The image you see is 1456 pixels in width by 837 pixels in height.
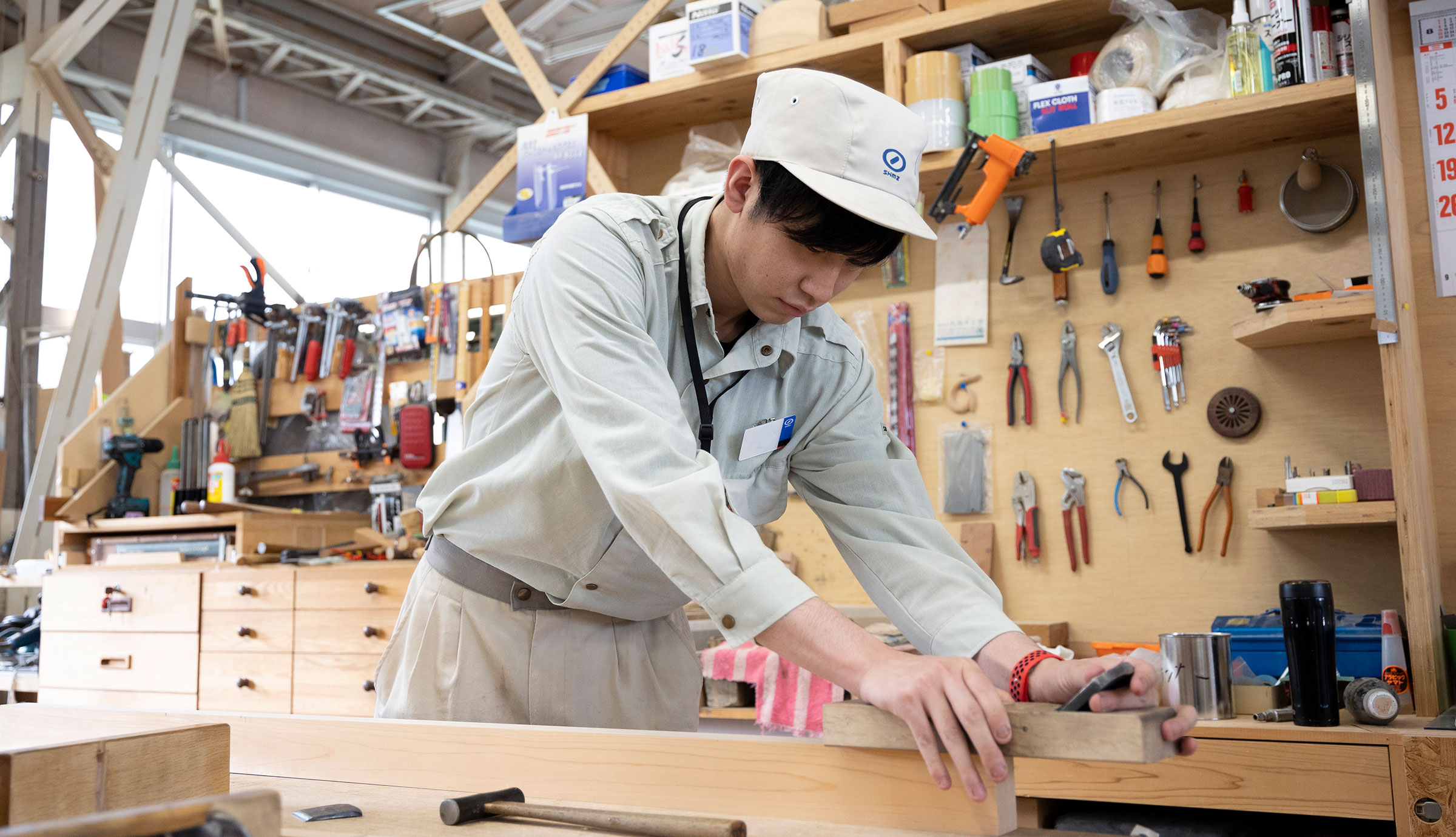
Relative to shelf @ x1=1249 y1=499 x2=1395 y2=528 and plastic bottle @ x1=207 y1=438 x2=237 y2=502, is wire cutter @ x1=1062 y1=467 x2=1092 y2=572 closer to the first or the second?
shelf @ x1=1249 y1=499 x2=1395 y2=528

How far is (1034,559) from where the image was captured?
8.88 feet

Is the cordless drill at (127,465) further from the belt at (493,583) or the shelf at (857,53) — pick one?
the belt at (493,583)

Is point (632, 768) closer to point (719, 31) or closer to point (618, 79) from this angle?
point (719, 31)

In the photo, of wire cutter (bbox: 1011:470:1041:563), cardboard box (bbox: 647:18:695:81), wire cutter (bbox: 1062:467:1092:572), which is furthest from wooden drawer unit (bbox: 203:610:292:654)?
wire cutter (bbox: 1062:467:1092:572)

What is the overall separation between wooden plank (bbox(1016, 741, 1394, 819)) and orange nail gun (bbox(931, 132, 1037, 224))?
1285 millimetres

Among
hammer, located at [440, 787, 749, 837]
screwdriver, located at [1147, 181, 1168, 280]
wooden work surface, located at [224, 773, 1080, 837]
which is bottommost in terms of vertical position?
wooden work surface, located at [224, 773, 1080, 837]

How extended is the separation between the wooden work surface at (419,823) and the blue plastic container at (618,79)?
2.43 m

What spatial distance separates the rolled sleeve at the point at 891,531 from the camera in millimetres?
1256

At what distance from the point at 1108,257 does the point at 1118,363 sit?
25 cm

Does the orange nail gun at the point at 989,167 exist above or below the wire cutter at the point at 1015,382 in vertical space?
above

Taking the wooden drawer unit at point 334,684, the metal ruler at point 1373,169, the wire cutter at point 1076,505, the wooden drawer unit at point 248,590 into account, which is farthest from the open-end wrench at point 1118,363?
the wooden drawer unit at point 248,590

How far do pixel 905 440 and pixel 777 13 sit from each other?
118 centimetres

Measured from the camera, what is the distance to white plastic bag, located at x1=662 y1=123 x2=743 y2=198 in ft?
9.75

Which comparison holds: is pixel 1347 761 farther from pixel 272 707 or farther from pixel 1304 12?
pixel 272 707
